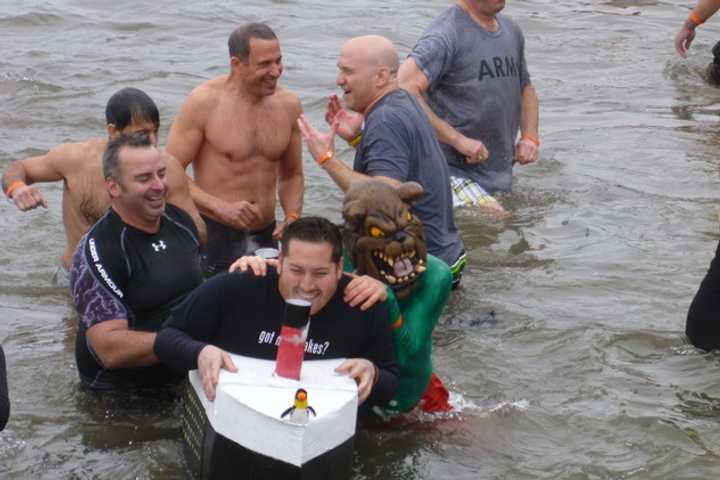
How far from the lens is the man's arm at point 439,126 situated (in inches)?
339

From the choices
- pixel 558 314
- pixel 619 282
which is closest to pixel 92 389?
pixel 558 314

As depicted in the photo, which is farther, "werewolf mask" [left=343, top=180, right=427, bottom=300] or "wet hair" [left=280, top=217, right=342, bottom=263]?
"werewolf mask" [left=343, top=180, right=427, bottom=300]

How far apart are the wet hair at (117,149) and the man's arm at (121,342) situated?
2.12ft

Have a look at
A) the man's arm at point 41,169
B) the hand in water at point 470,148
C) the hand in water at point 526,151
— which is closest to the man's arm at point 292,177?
the hand in water at point 470,148

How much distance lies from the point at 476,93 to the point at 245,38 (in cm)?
183

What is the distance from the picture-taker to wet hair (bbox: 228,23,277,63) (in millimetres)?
7762

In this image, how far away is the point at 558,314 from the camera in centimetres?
830

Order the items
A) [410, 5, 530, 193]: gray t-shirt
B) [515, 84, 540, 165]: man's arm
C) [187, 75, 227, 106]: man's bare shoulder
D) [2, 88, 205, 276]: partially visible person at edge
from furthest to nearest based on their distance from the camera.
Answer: [515, 84, 540, 165]: man's arm
[410, 5, 530, 193]: gray t-shirt
[187, 75, 227, 106]: man's bare shoulder
[2, 88, 205, 276]: partially visible person at edge

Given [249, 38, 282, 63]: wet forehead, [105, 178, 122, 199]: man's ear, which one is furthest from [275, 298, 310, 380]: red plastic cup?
[249, 38, 282, 63]: wet forehead

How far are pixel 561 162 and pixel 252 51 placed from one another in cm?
464

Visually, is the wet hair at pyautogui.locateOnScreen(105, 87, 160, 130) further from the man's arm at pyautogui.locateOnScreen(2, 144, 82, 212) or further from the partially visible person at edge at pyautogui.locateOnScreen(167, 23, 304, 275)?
the partially visible person at edge at pyautogui.locateOnScreen(167, 23, 304, 275)

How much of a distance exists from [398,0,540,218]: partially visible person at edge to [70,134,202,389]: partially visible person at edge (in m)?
2.75

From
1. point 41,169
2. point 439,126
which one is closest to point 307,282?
point 41,169

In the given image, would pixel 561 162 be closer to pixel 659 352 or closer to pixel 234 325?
pixel 659 352
